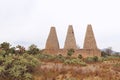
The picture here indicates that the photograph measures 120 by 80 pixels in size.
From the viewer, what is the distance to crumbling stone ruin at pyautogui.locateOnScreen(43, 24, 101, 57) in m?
43.5

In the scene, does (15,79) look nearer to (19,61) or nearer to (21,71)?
(21,71)

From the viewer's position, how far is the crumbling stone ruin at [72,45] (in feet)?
143

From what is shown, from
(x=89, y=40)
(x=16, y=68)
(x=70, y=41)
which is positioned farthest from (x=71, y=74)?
(x=70, y=41)

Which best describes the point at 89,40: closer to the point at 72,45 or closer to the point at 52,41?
the point at 72,45

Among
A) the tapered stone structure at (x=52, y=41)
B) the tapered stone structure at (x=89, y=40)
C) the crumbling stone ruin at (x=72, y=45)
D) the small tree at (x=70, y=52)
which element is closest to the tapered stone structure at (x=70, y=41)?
the crumbling stone ruin at (x=72, y=45)

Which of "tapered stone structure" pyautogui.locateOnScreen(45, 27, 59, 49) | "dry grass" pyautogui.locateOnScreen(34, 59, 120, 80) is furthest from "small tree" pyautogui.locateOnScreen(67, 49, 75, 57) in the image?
"dry grass" pyautogui.locateOnScreen(34, 59, 120, 80)

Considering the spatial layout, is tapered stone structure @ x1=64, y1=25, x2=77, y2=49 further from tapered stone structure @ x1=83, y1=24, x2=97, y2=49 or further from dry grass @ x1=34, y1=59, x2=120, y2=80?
dry grass @ x1=34, y1=59, x2=120, y2=80

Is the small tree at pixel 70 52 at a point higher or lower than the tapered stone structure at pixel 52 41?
lower

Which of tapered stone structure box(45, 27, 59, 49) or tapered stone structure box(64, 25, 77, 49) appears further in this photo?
tapered stone structure box(45, 27, 59, 49)

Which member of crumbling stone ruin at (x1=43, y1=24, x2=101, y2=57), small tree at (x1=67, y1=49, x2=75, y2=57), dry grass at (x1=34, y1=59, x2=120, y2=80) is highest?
crumbling stone ruin at (x1=43, y1=24, x2=101, y2=57)

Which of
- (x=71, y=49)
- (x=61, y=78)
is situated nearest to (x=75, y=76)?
(x=61, y=78)

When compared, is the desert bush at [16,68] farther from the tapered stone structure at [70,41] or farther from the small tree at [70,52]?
the tapered stone structure at [70,41]

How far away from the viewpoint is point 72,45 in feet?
146

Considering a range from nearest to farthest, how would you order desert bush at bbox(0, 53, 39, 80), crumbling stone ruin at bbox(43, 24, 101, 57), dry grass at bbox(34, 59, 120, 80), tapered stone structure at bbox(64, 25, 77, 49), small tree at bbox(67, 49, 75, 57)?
dry grass at bbox(34, 59, 120, 80) < desert bush at bbox(0, 53, 39, 80) < small tree at bbox(67, 49, 75, 57) < crumbling stone ruin at bbox(43, 24, 101, 57) < tapered stone structure at bbox(64, 25, 77, 49)
